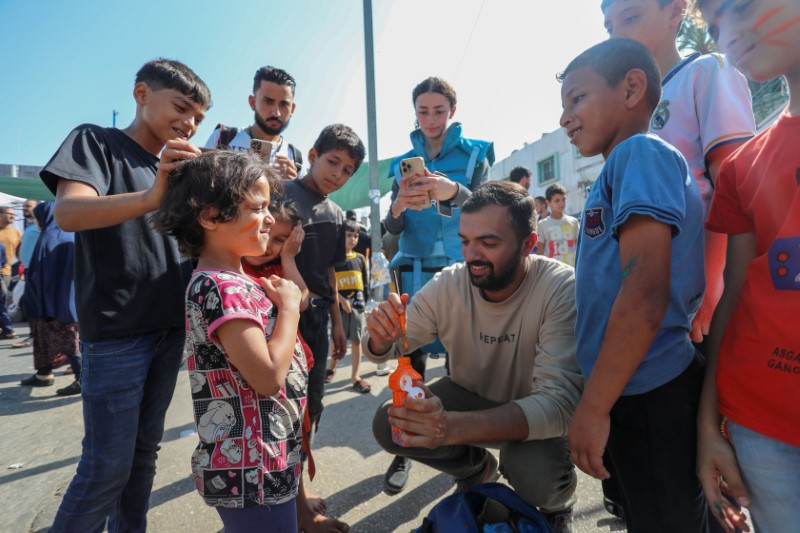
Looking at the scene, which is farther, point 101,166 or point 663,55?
point 663,55

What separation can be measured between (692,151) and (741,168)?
0.42 meters

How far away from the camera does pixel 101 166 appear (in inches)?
58.6

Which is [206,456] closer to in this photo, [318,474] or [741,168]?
[318,474]

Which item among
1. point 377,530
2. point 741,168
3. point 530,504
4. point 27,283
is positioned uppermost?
point 741,168

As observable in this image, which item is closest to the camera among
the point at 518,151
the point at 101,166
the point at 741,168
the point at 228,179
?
the point at 741,168

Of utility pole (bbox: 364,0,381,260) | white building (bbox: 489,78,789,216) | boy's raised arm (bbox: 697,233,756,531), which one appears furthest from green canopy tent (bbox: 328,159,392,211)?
boy's raised arm (bbox: 697,233,756,531)

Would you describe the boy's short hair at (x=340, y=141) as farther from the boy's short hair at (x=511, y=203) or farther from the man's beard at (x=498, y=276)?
the man's beard at (x=498, y=276)

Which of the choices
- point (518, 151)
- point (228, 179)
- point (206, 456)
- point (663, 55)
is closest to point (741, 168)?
point (663, 55)

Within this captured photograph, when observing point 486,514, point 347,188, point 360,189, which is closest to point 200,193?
point 486,514

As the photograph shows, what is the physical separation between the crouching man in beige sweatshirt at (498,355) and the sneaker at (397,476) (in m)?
0.36

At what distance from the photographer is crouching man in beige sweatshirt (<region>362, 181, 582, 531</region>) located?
156cm

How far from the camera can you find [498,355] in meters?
1.95

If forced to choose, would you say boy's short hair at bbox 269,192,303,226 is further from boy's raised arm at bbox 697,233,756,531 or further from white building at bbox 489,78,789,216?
white building at bbox 489,78,789,216

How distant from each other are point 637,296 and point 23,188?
11210 mm
